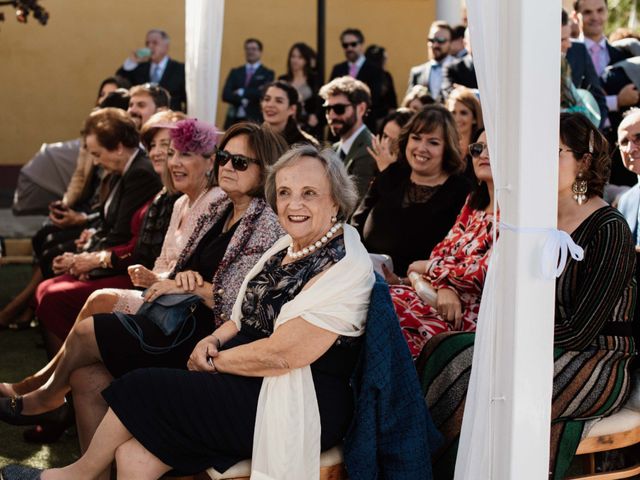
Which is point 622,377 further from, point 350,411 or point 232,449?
point 232,449

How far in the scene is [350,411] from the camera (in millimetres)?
3061

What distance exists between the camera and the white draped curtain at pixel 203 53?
5.73m

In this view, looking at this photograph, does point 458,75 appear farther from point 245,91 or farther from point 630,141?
point 245,91

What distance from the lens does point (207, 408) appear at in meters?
3.05

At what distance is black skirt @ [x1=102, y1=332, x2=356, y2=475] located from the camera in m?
3.03

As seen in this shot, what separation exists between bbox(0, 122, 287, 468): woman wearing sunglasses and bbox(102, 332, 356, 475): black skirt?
79 cm

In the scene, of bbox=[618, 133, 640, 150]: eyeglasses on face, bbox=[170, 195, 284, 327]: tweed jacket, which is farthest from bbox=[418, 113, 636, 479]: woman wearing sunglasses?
bbox=[170, 195, 284, 327]: tweed jacket

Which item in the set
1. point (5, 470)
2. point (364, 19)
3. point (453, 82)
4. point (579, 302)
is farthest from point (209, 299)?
point (364, 19)

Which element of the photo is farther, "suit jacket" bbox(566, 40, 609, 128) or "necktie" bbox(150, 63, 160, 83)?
"necktie" bbox(150, 63, 160, 83)

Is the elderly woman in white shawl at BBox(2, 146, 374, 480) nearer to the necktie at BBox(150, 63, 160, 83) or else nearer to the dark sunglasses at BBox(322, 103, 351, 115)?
the dark sunglasses at BBox(322, 103, 351, 115)

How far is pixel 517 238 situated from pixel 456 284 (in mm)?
1137

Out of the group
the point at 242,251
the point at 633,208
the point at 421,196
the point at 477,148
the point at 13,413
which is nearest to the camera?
the point at 477,148

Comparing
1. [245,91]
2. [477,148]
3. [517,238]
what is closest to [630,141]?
[477,148]

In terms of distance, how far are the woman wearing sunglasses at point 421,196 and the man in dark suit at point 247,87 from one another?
5477mm
